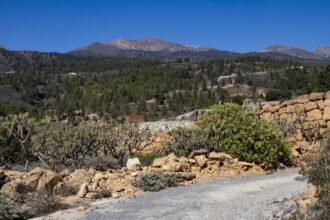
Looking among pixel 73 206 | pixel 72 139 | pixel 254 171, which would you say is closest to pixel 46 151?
pixel 72 139

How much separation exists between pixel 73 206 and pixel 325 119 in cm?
1679

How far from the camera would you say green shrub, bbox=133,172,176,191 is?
10489 millimetres

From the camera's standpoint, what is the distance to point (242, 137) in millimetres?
14086

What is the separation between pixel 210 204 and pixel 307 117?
16.1 meters

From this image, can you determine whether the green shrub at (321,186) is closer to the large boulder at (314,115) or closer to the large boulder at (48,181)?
the large boulder at (48,181)

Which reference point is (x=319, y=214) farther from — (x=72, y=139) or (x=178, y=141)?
(x=72, y=139)

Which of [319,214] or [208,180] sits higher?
[319,214]

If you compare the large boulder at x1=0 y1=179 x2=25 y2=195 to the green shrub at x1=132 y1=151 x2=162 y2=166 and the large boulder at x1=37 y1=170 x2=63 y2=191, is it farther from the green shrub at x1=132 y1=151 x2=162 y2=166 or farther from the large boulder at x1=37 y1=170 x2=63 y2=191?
the green shrub at x1=132 y1=151 x2=162 y2=166

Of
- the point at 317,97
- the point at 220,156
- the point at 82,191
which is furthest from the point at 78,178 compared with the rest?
the point at 317,97

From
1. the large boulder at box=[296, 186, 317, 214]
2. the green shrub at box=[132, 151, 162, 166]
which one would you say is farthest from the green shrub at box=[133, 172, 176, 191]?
the large boulder at box=[296, 186, 317, 214]

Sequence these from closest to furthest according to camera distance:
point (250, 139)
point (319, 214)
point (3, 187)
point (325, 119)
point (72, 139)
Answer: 1. point (319, 214)
2. point (3, 187)
3. point (250, 139)
4. point (72, 139)
5. point (325, 119)

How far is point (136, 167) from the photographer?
1275 cm

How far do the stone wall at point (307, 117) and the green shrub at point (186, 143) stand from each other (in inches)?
258

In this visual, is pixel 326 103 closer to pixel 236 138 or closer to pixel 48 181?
pixel 236 138
